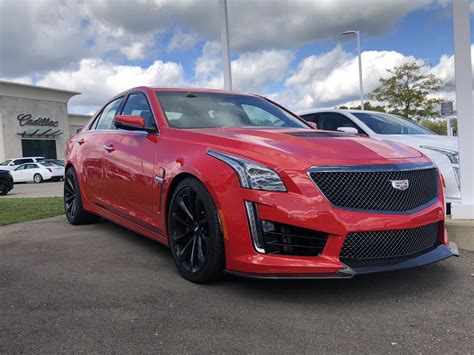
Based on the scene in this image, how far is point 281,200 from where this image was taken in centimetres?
308

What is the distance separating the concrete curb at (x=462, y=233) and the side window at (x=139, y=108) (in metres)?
3.10

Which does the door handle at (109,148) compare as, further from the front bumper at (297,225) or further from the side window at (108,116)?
the front bumper at (297,225)

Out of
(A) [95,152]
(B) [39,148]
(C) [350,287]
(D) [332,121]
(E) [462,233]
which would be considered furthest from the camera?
(B) [39,148]

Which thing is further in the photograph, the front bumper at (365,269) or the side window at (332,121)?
the side window at (332,121)

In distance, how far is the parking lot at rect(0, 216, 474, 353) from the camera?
2.59m

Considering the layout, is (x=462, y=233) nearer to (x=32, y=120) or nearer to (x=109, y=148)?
(x=109, y=148)

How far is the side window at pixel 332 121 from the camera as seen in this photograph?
24.0 feet

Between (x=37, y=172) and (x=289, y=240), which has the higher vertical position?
(x=289, y=240)

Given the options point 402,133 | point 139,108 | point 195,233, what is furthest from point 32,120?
point 195,233

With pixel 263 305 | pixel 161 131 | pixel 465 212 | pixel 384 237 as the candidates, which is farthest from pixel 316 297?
pixel 465 212

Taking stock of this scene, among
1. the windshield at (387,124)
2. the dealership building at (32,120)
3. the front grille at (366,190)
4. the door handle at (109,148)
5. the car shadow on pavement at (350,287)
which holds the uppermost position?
the dealership building at (32,120)

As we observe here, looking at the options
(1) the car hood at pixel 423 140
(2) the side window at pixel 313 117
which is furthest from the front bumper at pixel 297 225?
(2) the side window at pixel 313 117

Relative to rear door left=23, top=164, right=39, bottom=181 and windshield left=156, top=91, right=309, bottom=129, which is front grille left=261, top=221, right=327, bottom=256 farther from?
rear door left=23, top=164, right=39, bottom=181

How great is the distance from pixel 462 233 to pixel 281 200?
100 inches
